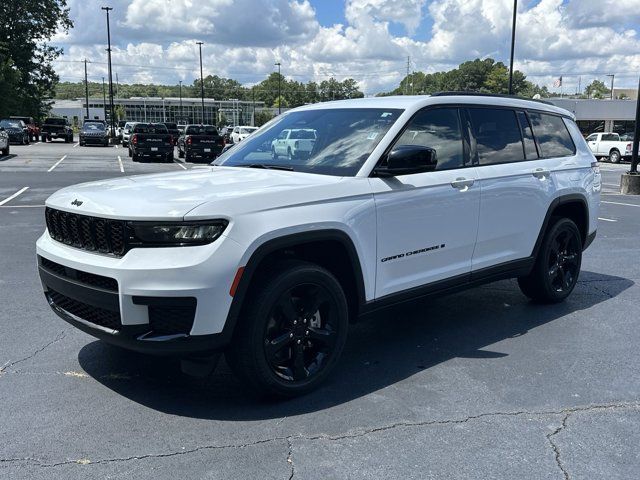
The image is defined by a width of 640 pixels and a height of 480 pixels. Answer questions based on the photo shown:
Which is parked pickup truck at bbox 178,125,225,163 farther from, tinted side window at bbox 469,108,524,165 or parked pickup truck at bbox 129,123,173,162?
tinted side window at bbox 469,108,524,165

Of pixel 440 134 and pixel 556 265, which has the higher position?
pixel 440 134

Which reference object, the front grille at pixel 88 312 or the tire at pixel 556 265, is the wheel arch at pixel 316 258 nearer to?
the front grille at pixel 88 312

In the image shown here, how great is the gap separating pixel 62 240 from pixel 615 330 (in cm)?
452

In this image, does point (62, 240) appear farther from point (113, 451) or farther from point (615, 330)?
point (615, 330)

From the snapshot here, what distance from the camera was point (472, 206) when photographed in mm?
4797

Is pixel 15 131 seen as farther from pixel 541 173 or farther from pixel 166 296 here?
pixel 166 296

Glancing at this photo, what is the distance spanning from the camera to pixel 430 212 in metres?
4.44

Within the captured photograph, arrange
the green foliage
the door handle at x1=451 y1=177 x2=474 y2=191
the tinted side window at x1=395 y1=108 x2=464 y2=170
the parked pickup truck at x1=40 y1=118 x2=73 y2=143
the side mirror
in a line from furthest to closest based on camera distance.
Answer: the green foliage → the parked pickup truck at x1=40 y1=118 x2=73 y2=143 → the door handle at x1=451 y1=177 x2=474 y2=191 → the tinted side window at x1=395 y1=108 x2=464 y2=170 → the side mirror

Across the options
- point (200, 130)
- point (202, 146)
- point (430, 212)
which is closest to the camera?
point (430, 212)

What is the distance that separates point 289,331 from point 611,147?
1453 inches

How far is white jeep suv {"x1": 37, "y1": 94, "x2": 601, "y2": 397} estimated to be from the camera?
131 inches

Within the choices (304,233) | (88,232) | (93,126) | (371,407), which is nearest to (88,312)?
(88,232)

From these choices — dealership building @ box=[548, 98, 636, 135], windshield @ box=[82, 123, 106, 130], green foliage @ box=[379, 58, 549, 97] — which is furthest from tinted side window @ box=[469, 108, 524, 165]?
green foliage @ box=[379, 58, 549, 97]

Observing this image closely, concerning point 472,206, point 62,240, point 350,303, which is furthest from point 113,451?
point 472,206
